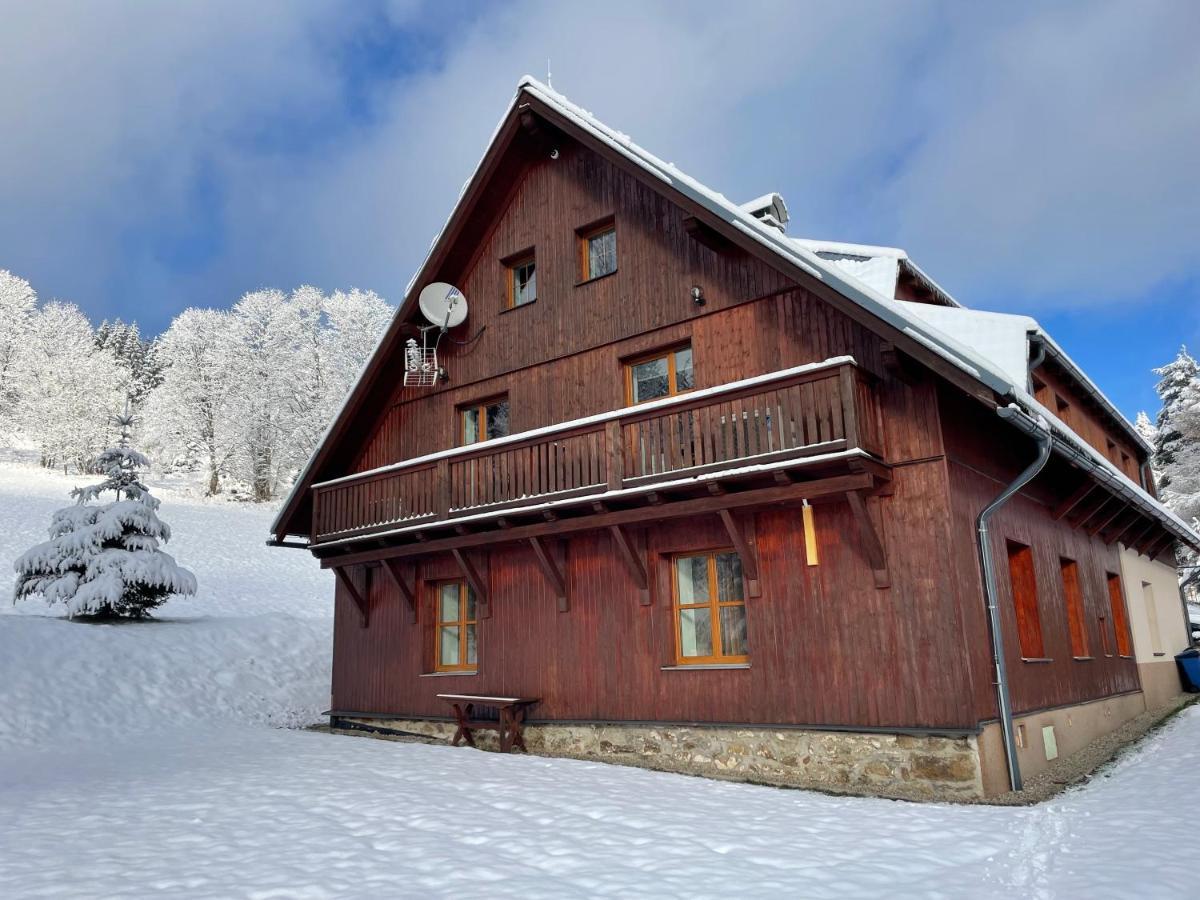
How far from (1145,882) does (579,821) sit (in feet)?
14.3

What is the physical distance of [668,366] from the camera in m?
12.8

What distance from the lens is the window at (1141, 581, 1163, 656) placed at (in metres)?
18.4

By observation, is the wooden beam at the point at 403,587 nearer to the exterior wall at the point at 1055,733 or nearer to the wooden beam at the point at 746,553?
the wooden beam at the point at 746,553

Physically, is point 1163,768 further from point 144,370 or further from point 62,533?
point 144,370

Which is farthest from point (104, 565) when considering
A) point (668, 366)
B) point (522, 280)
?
point (668, 366)

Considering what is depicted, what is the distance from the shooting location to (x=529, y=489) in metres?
12.5

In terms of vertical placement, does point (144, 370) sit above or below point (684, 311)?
above

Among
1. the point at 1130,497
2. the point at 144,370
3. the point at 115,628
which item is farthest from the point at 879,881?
the point at 144,370

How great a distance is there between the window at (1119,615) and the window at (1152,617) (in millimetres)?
2134

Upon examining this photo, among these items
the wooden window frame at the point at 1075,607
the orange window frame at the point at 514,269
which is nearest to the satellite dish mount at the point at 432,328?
the orange window frame at the point at 514,269

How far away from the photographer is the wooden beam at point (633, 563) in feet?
38.1

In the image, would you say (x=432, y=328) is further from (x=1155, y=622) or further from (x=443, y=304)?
(x=1155, y=622)

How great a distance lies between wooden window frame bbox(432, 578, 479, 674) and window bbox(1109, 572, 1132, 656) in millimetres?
11169

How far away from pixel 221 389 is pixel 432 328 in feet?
97.5
